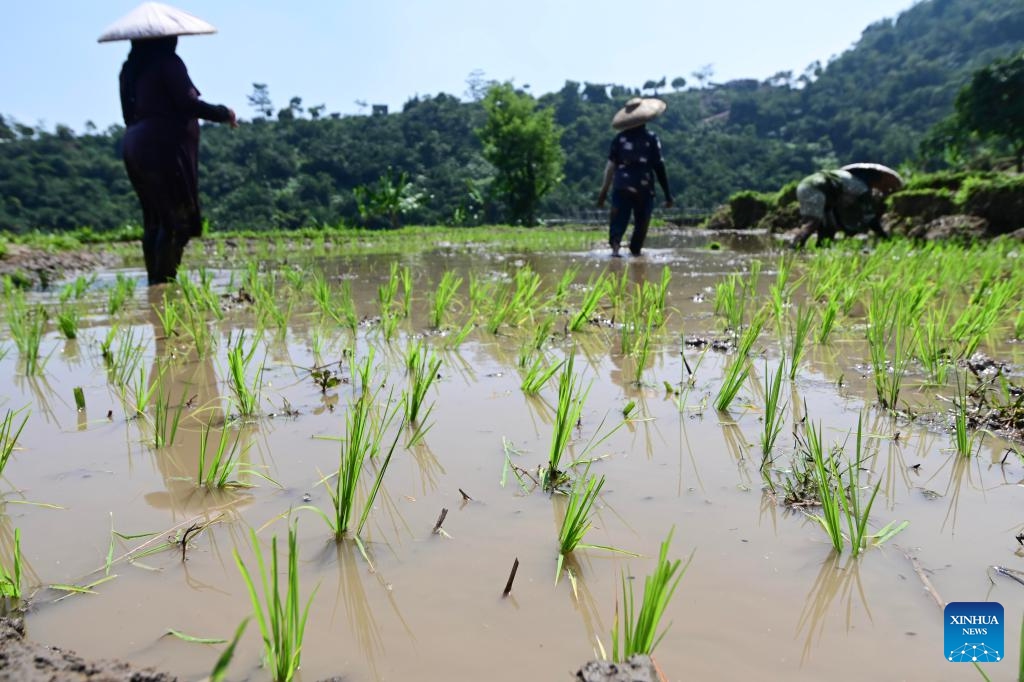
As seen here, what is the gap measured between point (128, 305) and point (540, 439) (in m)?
3.31

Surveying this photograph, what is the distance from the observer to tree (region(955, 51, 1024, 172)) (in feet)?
63.0

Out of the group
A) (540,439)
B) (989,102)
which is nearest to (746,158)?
(989,102)

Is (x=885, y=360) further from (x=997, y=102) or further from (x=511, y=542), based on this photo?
(x=997, y=102)

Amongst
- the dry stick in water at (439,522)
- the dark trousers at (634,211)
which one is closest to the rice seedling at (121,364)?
the dry stick in water at (439,522)

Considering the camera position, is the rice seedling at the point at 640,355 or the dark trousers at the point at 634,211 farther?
the dark trousers at the point at 634,211

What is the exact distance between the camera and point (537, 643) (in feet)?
2.79

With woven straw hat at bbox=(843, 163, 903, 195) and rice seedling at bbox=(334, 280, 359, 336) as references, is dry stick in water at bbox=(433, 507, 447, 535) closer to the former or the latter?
rice seedling at bbox=(334, 280, 359, 336)

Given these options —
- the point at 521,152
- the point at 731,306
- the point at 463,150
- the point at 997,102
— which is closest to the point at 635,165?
the point at 731,306

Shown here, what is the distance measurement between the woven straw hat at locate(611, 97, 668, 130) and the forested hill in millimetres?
24283

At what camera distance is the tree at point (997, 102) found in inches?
756

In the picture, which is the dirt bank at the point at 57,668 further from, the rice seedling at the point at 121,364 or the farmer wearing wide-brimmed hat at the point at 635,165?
Answer: the farmer wearing wide-brimmed hat at the point at 635,165

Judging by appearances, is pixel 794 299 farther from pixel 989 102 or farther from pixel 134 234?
pixel 989 102

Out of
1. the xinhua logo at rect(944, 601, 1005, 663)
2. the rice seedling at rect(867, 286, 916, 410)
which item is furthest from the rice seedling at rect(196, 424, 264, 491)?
the rice seedling at rect(867, 286, 916, 410)

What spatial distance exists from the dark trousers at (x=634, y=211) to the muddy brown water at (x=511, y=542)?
508 centimetres
